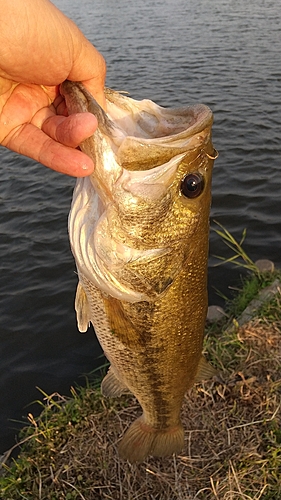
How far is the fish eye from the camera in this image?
6.58ft

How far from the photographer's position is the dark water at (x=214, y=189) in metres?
5.75

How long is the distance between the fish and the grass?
106 centimetres

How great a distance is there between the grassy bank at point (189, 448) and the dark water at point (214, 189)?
1501 millimetres

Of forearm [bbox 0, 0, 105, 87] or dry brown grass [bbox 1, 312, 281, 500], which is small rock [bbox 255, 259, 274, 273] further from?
forearm [bbox 0, 0, 105, 87]

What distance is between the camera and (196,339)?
245 cm

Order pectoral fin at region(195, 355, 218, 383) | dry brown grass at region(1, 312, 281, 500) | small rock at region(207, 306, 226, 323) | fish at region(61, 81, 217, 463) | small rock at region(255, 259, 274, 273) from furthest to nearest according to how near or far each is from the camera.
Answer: small rock at region(255, 259, 274, 273), small rock at region(207, 306, 226, 323), dry brown grass at region(1, 312, 281, 500), pectoral fin at region(195, 355, 218, 383), fish at region(61, 81, 217, 463)

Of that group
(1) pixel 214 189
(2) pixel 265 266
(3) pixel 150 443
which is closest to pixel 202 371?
(3) pixel 150 443

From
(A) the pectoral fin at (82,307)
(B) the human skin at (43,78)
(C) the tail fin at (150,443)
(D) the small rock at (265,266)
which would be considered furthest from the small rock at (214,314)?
(B) the human skin at (43,78)

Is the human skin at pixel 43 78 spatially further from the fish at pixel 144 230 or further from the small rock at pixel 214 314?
the small rock at pixel 214 314

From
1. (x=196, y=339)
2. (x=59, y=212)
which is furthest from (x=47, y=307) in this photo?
(x=196, y=339)

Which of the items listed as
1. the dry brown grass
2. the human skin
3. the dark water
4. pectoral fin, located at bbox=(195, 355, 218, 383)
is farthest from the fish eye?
the dark water

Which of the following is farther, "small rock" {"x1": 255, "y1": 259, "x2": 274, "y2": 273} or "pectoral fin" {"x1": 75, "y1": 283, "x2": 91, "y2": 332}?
"small rock" {"x1": 255, "y1": 259, "x2": 274, "y2": 273}

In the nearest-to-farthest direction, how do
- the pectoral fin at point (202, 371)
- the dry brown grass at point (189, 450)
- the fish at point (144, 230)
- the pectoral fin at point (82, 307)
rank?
the fish at point (144, 230) < the pectoral fin at point (82, 307) < the pectoral fin at point (202, 371) < the dry brown grass at point (189, 450)

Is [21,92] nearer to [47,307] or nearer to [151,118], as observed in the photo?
[151,118]
